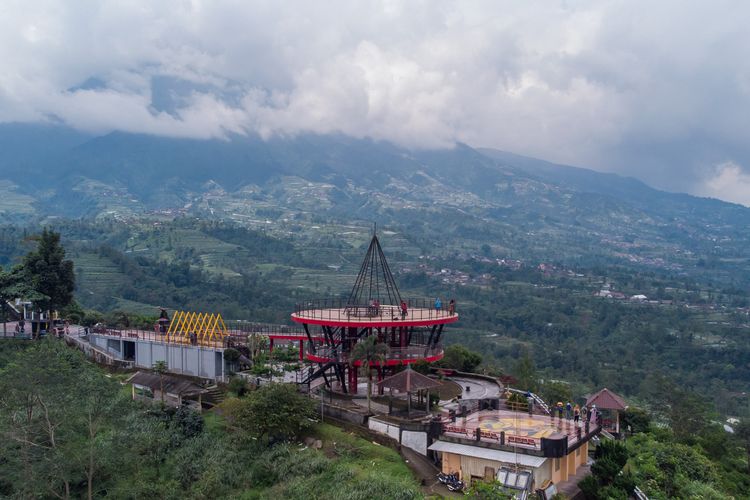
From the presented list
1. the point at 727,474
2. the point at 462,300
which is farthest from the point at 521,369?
the point at 462,300

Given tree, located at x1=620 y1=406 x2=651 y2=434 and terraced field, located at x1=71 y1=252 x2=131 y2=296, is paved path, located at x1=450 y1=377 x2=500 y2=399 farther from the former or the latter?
terraced field, located at x1=71 y1=252 x2=131 y2=296

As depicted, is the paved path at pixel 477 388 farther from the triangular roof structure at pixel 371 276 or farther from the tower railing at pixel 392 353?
the triangular roof structure at pixel 371 276

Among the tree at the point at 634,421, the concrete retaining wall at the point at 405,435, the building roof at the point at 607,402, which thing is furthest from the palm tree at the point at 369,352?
the tree at the point at 634,421

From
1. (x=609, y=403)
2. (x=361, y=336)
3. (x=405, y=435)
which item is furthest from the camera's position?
(x=361, y=336)

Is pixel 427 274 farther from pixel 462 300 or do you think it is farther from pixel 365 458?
pixel 365 458

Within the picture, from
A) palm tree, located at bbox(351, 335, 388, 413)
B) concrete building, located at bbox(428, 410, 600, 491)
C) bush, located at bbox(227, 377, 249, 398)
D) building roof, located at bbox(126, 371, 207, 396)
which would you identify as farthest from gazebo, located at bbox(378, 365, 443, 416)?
building roof, located at bbox(126, 371, 207, 396)

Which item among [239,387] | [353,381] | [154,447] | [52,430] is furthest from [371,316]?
[52,430]

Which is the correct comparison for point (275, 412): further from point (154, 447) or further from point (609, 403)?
point (609, 403)
